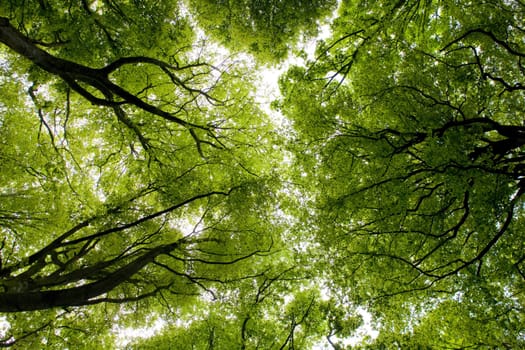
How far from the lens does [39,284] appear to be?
5586 millimetres

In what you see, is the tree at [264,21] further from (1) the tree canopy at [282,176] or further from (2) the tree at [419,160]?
(2) the tree at [419,160]

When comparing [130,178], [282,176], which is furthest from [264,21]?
[130,178]

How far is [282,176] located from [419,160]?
3836 millimetres

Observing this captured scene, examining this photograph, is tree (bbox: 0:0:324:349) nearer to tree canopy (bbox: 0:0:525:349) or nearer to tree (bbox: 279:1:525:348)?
tree canopy (bbox: 0:0:525:349)

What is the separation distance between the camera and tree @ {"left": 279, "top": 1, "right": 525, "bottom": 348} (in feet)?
21.0

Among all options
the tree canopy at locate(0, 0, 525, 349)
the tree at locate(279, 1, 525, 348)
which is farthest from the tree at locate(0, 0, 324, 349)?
the tree at locate(279, 1, 525, 348)

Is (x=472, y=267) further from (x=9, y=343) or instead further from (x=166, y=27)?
(x=9, y=343)

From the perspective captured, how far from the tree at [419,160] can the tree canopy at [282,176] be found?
48 millimetres

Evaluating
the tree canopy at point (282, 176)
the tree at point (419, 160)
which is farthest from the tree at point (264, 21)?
the tree at point (419, 160)

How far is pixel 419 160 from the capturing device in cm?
727

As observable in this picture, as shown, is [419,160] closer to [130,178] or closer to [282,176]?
[282,176]

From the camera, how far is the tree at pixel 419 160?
6395 millimetres

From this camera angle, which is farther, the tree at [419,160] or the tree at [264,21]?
the tree at [264,21]

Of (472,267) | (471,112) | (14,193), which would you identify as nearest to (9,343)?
(14,193)
